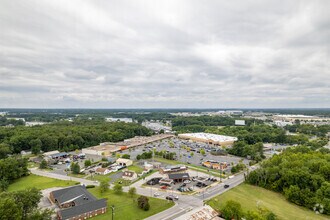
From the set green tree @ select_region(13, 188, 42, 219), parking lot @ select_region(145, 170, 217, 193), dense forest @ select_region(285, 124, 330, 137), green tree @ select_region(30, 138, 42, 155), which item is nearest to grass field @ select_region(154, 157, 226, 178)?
parking lot @ select_region(145, 170, 217, 193)

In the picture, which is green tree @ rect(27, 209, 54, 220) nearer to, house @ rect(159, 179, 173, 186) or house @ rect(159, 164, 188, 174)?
house @ rect(159, 179, 173, 186)

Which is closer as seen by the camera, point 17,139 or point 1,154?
point 1,154

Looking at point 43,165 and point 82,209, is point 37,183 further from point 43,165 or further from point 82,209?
point 82,209

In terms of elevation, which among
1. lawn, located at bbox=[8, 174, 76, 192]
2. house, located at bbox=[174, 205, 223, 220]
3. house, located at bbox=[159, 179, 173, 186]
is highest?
house, located at bbox=[174, 205, 223, 220]

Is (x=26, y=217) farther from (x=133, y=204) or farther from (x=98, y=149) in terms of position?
(x=98, y=149)

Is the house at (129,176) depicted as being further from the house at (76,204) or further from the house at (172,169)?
the house at (76,204)

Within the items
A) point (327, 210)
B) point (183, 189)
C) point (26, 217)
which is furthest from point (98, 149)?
point (327, 210)

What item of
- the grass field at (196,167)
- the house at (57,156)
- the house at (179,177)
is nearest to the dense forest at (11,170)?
the house at (57,156)
